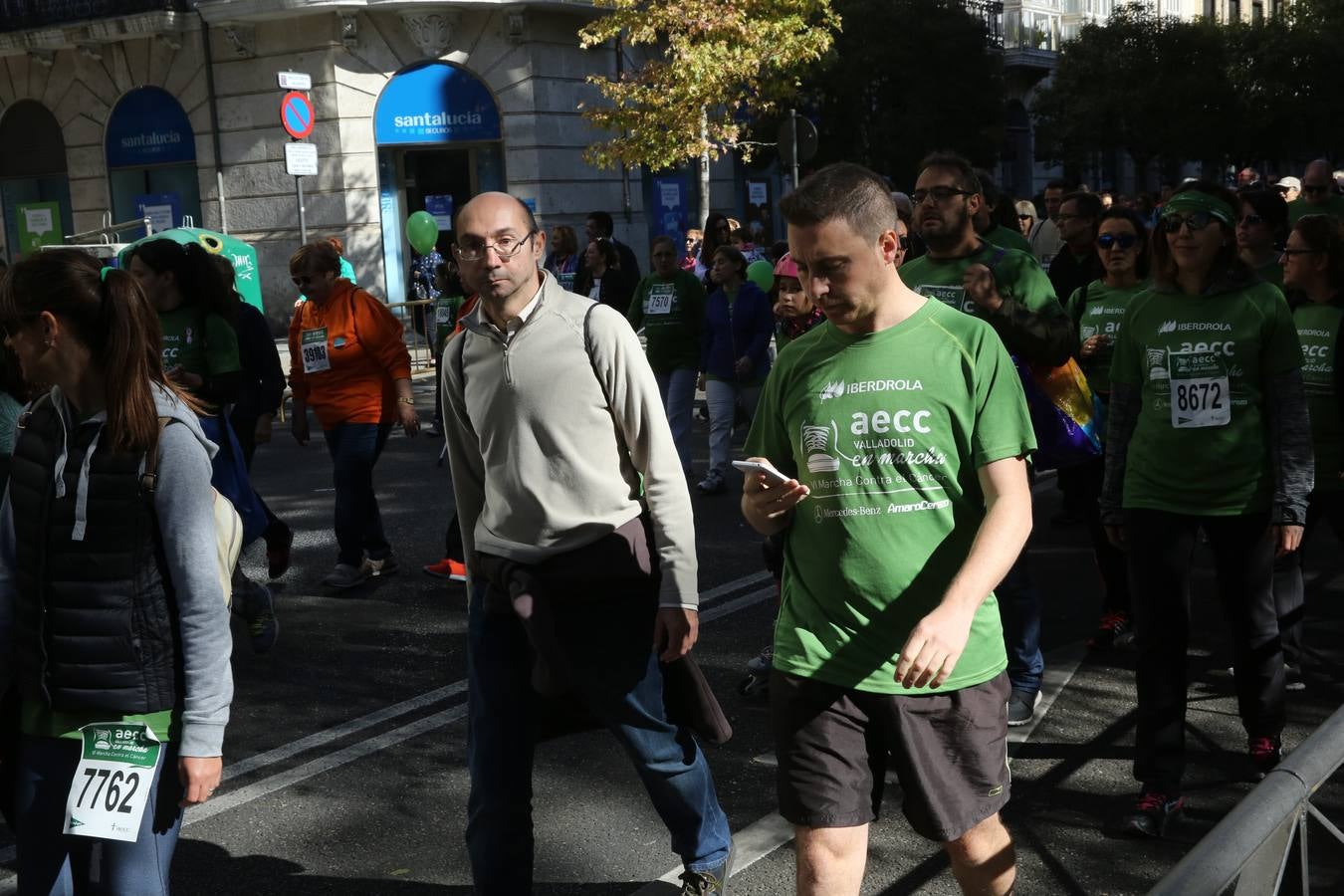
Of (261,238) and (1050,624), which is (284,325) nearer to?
(261,238)

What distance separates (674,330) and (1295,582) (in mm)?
5821

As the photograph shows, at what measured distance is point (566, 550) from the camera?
12.2 ft

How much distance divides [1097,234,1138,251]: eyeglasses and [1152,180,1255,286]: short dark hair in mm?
1932

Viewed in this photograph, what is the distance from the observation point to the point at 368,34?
24312mm

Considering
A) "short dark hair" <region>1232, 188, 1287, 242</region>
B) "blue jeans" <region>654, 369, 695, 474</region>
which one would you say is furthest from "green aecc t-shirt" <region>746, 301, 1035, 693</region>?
"blue jeans" <region>654, 369, 695, 474</region>

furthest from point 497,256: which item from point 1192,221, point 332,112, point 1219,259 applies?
point 332,112

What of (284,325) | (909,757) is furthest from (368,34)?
(909,757)

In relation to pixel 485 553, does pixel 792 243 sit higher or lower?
higher

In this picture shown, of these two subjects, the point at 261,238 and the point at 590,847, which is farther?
the point at 261,238

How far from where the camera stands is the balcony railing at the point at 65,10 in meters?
24.8

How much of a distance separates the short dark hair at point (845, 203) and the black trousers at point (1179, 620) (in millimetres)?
1926

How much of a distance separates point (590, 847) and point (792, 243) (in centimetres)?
222

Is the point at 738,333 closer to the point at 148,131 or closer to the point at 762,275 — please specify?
the point at 762,275

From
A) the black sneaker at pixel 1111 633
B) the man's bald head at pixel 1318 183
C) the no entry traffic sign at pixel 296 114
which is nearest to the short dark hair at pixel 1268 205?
the black sneaker at pixel 1111 633
